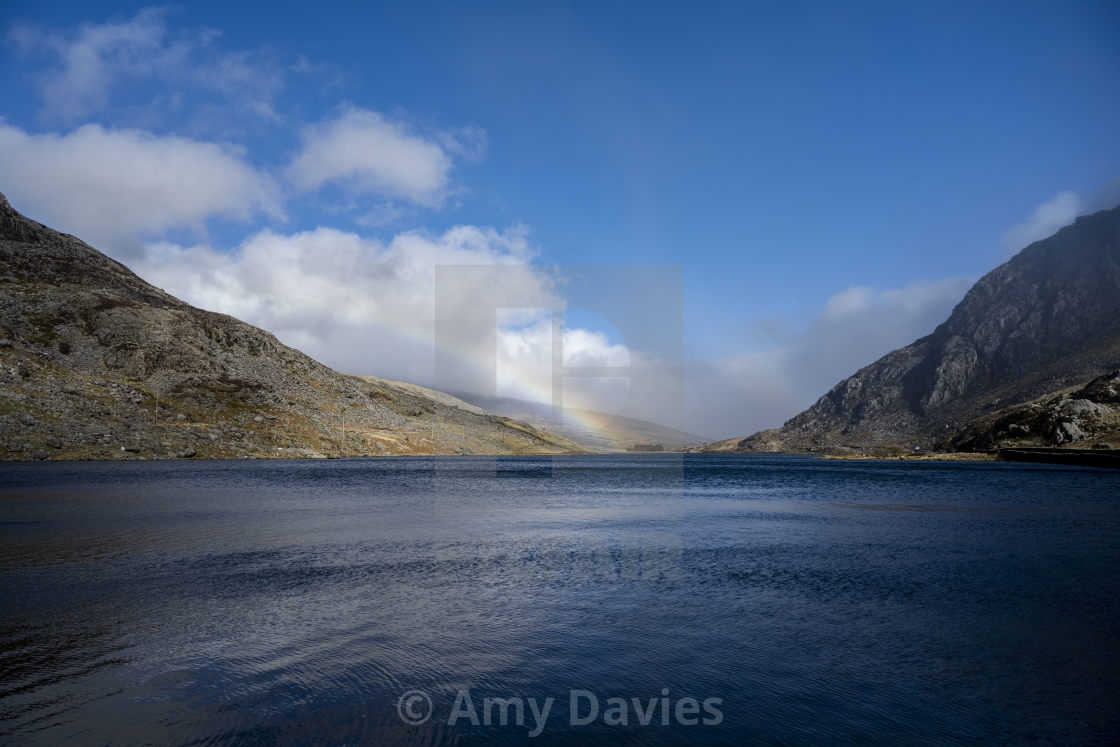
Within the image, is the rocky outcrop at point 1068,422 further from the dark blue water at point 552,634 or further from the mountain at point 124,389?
the mountain at point 124,389

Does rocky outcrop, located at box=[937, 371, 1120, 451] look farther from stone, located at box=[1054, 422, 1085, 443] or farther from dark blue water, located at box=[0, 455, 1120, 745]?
dark blue water, located at box=[0, 455, 1120, 745]

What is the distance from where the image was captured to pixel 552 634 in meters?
16.7

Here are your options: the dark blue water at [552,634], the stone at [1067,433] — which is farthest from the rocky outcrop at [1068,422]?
the dark blue water at [552,634]

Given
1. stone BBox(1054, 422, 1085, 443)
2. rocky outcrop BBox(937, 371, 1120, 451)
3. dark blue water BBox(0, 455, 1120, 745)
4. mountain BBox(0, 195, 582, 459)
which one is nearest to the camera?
dark blue water BBox(0, 455, 1120, 745)

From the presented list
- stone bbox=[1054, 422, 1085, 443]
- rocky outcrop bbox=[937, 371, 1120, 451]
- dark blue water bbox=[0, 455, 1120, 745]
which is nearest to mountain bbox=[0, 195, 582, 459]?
dark blue water bbox=[0, 455, 1120, 745]

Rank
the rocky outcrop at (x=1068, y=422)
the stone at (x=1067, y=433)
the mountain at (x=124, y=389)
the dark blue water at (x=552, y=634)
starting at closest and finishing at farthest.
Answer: the dark blue water at (x=552, y=634) < the mountain at (x=124, y=389) < the rocky outcrop at (x=1068, y=422) < the stone at (x=1067, y=433)

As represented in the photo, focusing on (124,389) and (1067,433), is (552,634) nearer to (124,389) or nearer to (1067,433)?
(124,389)

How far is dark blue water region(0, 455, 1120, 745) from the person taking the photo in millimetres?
11297

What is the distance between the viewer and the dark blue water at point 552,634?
11297 mm

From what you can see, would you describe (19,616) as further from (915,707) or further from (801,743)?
(915,707)

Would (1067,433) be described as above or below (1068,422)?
below

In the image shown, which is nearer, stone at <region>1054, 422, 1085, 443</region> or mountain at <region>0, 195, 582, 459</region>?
mountain at <region>0, 195, 582, 459</region>

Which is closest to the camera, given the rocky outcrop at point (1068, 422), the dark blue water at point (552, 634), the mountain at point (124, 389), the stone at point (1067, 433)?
the dark blue water at point (552, 634)

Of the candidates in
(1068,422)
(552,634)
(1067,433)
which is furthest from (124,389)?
(1068,422)
